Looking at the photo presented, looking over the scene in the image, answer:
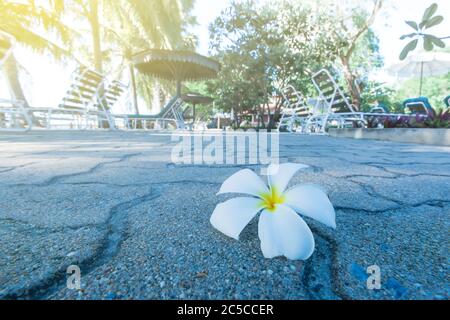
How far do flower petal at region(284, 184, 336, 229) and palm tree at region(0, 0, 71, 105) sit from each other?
43.2 ft

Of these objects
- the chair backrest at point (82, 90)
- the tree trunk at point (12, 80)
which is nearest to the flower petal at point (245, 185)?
the chair backrest at point (82, 90)

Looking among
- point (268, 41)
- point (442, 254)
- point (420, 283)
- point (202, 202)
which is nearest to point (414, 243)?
point (442, 254)

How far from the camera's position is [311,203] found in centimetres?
42

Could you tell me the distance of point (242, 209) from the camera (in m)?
0.44

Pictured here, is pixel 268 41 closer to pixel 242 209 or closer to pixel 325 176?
pixel 325 176

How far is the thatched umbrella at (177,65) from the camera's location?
6359 millimetres

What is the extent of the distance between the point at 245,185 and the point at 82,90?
18.0 ft

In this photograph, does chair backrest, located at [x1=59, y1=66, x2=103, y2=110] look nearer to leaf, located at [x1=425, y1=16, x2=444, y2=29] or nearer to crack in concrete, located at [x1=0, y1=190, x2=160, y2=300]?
crack in concrete, located at [x1=0, y1=190, x2=160, y2=300]

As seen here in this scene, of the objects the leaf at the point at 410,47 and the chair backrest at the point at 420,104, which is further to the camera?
the chair backrest at the point at 420,104

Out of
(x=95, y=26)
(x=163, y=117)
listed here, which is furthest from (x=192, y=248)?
(x=95, y=26)

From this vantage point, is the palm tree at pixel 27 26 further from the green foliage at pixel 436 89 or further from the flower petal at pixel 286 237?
the green foliage at pixel 436 89

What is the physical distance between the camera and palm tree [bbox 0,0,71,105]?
418 inches

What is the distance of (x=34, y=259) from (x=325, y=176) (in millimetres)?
1024
